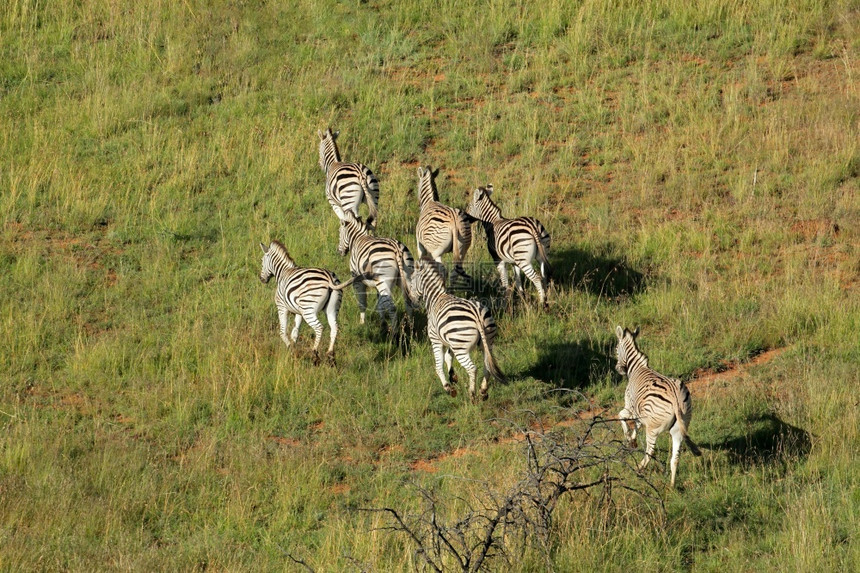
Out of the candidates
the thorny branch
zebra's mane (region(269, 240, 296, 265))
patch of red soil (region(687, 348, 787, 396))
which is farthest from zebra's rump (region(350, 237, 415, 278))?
the thorny branch

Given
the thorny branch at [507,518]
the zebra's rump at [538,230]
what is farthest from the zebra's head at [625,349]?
the zebra's rump at [538,230]

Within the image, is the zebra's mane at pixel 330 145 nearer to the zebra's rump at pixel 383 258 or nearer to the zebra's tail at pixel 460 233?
the zebra's tail at pixel 460 233

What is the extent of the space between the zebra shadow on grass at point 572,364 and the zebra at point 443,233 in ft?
5.10

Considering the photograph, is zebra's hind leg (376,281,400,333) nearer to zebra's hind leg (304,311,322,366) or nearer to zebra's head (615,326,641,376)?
zebra's hind leg (304,311,322,366)

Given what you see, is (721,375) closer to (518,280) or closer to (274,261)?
(518,280)

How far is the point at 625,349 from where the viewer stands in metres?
10.8

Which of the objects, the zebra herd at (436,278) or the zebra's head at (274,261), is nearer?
the zebra herd at (436,278)

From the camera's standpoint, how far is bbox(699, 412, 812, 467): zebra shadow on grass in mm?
9938

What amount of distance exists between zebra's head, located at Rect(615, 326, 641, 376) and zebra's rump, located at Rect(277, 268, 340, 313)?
10.5ft

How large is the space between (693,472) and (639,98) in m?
9.43

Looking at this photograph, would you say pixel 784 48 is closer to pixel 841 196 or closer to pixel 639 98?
pixel 639 98

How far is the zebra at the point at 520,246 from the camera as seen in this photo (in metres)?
13.0

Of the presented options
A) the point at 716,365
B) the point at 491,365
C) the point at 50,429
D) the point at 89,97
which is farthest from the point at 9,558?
the point at 89,97

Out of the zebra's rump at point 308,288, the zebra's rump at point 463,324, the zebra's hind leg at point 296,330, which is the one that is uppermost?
the zebra's rump at point 308,288
